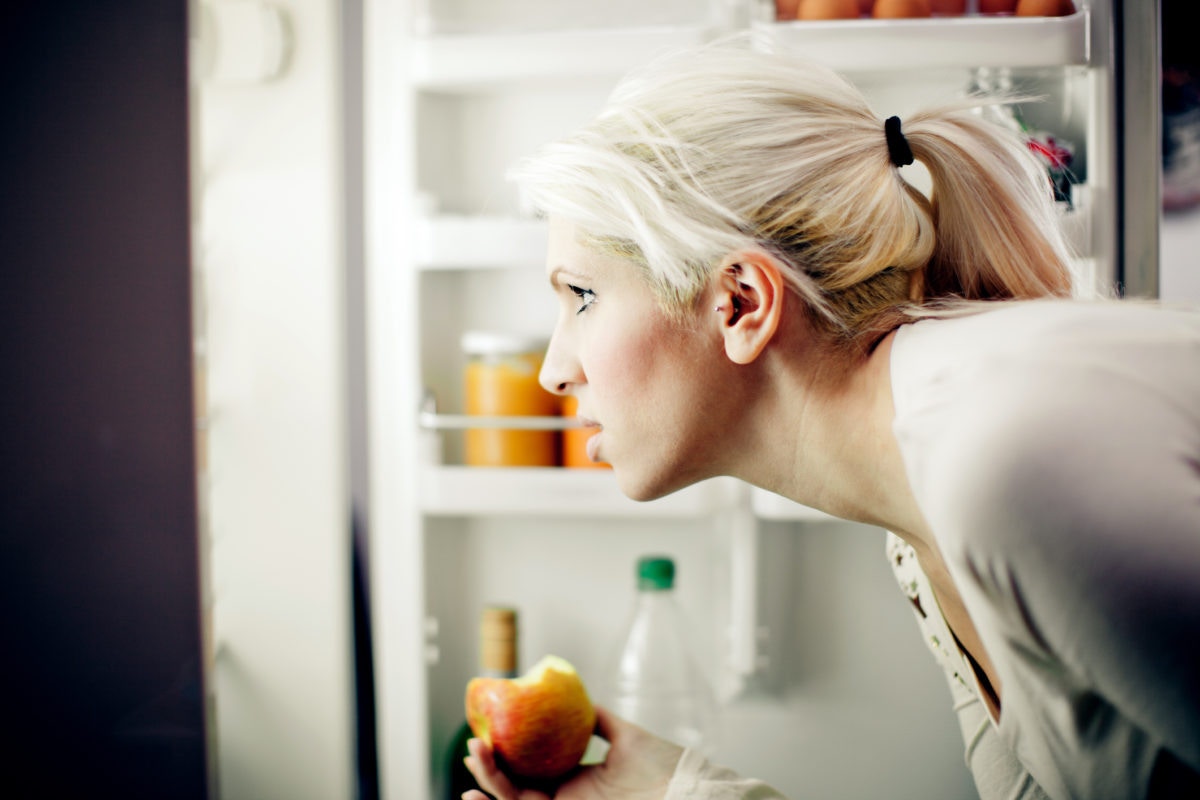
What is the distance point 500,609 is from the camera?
3.64ft

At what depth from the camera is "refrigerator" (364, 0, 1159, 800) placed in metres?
1.04

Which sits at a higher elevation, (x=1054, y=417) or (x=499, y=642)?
(x=1054, y=417)

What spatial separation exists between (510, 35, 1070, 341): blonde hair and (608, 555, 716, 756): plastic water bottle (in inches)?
28.0

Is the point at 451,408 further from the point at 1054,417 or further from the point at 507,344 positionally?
the point at 1054,417

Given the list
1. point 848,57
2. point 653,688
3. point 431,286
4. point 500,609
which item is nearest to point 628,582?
point 653,688

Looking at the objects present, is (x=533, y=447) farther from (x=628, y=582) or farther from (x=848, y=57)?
(x=848, y=57)

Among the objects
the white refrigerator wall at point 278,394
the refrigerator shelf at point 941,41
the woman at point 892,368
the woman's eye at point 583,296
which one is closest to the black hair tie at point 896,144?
the woman at point 892,368

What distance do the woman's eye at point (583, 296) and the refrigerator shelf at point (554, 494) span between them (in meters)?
0.44

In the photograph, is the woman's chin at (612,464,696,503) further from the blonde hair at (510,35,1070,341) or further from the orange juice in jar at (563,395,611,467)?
the orange juice in jar at (563,395,611,467)

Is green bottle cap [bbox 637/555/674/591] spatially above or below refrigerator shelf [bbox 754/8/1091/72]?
below

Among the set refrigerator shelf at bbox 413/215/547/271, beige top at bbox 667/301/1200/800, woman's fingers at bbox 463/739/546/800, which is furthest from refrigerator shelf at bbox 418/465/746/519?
beige top at bbox 667/301/1200/800

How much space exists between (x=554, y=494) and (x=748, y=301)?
0.55m

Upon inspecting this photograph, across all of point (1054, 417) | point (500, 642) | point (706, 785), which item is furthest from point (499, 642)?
point (1054, 417)

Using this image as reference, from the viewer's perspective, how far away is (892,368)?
0.62 meters
